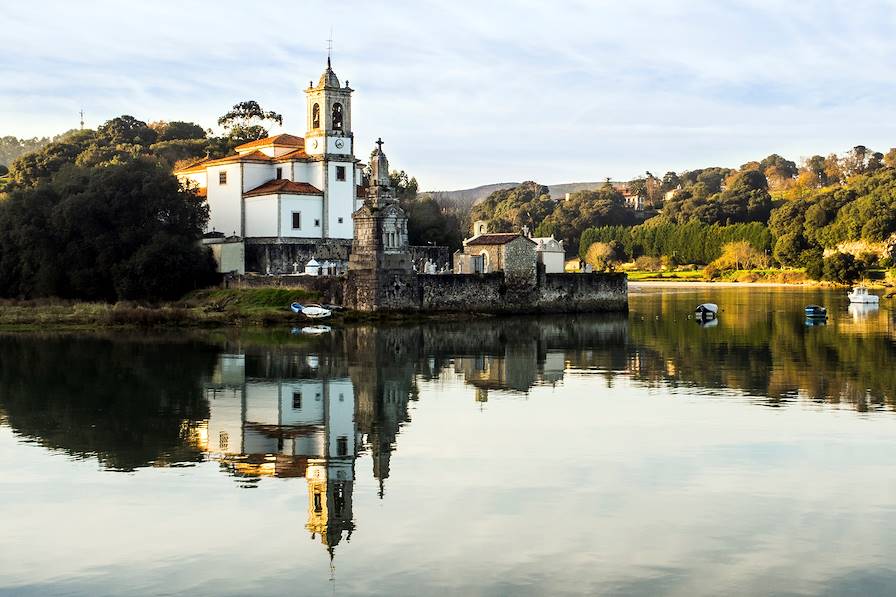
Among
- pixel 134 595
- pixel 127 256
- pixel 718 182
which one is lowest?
pixel 134 595

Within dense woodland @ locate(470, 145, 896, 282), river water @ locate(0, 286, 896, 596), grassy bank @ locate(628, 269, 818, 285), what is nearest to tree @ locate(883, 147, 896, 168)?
dense woodland @ locate(470, 145, 896, 282)

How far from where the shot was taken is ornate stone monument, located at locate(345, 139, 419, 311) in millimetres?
51844

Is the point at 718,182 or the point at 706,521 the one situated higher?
the point at 718,182

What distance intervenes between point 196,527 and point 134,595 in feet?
8.38

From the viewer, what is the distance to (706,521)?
1424cm

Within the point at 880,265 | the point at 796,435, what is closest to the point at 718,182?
the point at 880,265

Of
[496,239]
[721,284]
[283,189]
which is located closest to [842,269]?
[721,284]

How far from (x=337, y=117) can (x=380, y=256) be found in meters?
12.2

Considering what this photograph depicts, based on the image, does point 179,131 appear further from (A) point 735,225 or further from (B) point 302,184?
(A) point 735,225

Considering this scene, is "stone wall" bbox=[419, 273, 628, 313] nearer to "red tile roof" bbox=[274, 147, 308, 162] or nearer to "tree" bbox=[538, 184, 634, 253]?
"red tile roof" bbox=[274, 147, 308, 162]

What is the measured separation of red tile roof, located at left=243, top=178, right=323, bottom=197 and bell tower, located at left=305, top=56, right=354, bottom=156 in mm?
1912

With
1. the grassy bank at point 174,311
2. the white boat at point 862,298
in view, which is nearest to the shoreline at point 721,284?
the white boat at point 862,298

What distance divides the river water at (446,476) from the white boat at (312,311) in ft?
50.9

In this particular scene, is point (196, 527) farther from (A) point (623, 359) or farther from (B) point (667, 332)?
(B) point (667, 332)
